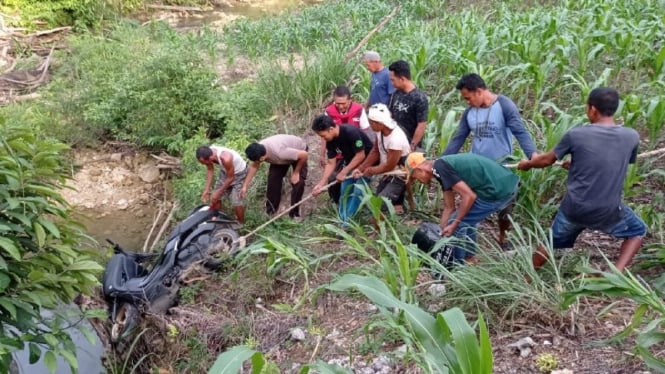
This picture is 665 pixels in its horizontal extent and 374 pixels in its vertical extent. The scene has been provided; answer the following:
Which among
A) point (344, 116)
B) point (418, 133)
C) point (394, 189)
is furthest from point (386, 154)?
point (344, 116)

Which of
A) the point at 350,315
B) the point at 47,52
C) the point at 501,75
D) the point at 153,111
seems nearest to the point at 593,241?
the point at 350,315

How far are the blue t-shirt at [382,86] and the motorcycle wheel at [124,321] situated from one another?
2965 mm

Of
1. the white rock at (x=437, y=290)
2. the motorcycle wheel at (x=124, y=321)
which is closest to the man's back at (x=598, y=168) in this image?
the white rock at (x=437, y=290)

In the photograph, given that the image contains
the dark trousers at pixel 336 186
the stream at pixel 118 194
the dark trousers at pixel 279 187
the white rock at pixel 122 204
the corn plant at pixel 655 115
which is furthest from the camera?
the white rock at pixel 122 204

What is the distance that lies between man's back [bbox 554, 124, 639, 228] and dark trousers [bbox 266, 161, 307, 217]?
8.75 feet

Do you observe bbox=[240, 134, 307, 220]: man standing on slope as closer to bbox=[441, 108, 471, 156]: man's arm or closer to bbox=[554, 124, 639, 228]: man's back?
bbox=[441, 108, 471, 156]: man's arm

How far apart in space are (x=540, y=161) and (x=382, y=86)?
229cm

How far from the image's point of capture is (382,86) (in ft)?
18.0

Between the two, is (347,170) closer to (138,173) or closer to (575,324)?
(575,324)

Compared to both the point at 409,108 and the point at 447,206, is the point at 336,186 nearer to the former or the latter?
the point at 409,108

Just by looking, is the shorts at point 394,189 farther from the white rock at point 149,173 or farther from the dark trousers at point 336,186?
the white rock at point 149,173

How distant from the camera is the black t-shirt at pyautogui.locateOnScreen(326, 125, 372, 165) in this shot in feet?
15.8

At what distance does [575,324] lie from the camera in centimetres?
310

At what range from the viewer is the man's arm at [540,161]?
3395 mm
